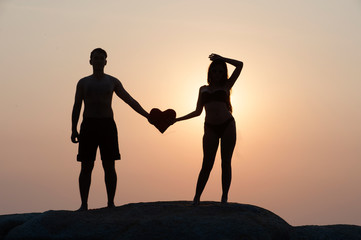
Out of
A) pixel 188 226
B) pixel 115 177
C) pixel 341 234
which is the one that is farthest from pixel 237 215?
pixel 115 177

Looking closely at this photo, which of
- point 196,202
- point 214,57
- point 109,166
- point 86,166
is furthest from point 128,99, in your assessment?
point 196,202

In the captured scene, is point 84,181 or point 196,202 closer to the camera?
point 196,202

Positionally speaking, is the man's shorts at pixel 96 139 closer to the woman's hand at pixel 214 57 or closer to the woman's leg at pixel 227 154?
the woman's leg at pixel 227 154

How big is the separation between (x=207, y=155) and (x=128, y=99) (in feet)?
6.46

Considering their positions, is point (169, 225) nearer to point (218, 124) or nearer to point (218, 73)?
point (218, 124)

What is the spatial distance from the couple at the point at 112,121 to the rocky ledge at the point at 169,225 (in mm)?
569

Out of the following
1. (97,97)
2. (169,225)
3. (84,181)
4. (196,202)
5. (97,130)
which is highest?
(97,97)

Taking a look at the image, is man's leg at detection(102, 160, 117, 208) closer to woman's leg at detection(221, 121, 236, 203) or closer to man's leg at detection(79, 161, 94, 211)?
man's leg at detection(79, 161, 94, 211)

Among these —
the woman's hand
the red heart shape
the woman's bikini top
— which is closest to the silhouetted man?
the red heart shape

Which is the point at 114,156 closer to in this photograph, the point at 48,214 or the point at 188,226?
the point at 48,214

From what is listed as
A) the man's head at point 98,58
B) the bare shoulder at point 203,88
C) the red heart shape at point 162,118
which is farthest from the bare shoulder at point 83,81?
the bare shoulder at point 203,88

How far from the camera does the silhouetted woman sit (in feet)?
33.0

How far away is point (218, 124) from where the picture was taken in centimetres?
→ 1006

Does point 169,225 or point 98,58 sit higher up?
point 98,58
